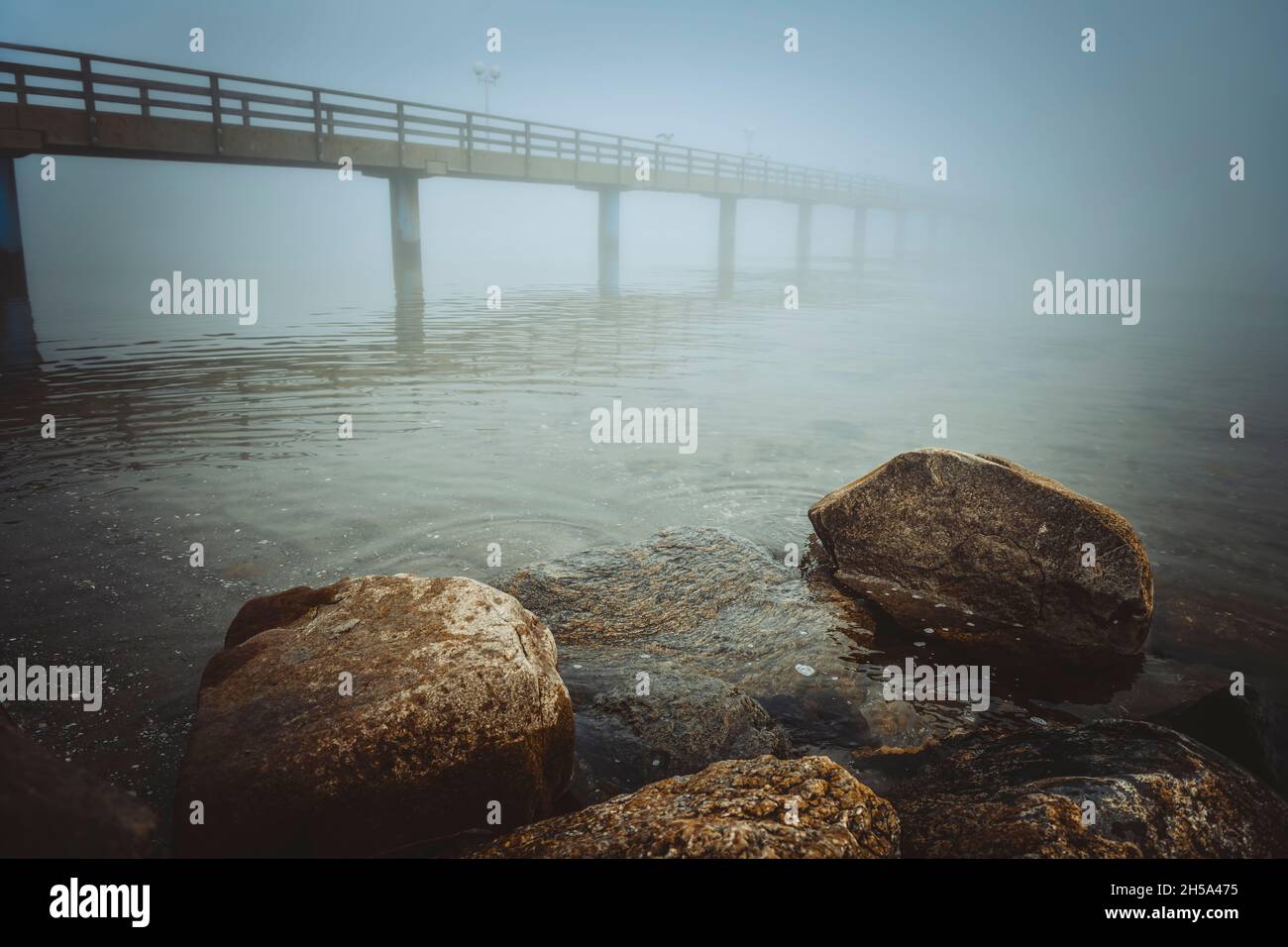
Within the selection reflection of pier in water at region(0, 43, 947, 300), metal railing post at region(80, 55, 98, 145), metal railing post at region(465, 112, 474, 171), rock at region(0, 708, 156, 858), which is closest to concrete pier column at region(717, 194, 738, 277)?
reflection of pier in water at region(0, 43, 947, 300)

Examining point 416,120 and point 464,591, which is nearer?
point 464,591

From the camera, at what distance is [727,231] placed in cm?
4775

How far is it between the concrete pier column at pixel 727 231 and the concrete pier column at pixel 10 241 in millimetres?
33717

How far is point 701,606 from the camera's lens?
5.49 m

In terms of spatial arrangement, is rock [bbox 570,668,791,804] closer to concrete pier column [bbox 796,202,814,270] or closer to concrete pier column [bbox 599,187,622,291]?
concrete pier column [bbox 599,187,622,291]

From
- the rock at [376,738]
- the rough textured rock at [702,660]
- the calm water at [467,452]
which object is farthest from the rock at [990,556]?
the rock at [376,738]

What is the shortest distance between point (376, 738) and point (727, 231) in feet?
156

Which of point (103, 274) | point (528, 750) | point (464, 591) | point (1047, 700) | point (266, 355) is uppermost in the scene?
point (103, 274)

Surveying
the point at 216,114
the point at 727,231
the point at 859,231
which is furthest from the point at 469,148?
the point at 859,231

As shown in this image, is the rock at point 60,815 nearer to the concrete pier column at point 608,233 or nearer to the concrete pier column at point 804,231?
the concrete pier column at point 608,233

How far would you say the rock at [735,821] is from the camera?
2.54m
